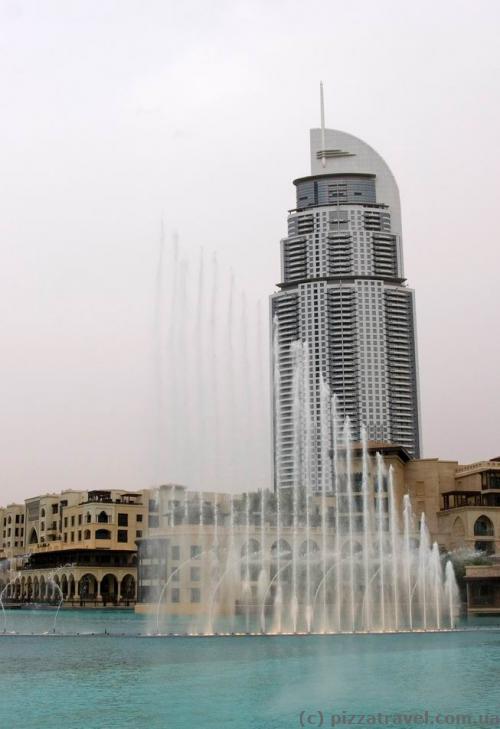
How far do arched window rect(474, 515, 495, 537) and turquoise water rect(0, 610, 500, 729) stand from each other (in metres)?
60.5

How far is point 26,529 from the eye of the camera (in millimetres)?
171750

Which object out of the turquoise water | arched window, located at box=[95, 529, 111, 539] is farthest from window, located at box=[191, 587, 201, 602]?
arched window, located at box=[95, 529, 111, 539]

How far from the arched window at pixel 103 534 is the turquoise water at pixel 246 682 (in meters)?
92.1

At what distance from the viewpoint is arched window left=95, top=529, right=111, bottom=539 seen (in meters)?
145

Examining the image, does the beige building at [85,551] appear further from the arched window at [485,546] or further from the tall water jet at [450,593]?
the tall water jet at [450,593]

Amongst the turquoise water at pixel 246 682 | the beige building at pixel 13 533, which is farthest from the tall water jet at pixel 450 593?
the beige building at pixel 13 533

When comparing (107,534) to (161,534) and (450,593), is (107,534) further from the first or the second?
(450,593)

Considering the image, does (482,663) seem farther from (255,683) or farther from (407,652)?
(255,683)

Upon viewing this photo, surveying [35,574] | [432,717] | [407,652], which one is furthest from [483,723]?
[35,574]

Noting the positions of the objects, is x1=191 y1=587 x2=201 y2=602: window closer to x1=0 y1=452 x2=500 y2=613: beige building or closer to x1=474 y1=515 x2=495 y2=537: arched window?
x1=0 y1=452 x2=500 y2=613: beige building

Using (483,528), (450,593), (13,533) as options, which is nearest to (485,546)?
(483,528)

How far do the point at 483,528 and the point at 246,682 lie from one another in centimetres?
8186

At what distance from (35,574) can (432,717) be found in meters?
136

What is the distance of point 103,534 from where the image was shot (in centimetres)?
14562
